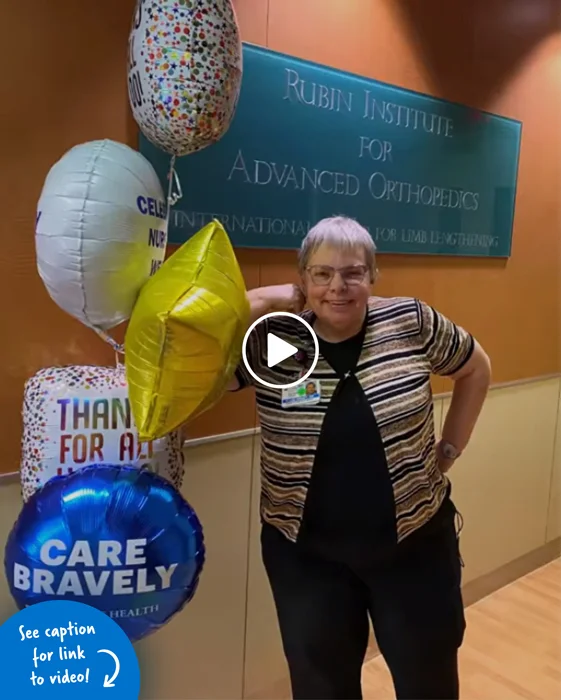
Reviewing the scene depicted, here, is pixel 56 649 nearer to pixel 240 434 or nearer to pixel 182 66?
pixel 240 434

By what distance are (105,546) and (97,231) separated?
1.73ft

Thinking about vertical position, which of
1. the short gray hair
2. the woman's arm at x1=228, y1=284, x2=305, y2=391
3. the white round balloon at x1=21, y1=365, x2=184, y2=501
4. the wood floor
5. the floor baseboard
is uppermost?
the short gray hair

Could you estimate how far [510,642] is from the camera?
2529 mm

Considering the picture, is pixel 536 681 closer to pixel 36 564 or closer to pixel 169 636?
pixel 169 636

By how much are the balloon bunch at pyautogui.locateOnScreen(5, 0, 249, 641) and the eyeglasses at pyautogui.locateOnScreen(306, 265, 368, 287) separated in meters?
0.27

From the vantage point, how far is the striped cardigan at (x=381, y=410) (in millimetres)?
1409

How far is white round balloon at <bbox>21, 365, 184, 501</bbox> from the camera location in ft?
4.13

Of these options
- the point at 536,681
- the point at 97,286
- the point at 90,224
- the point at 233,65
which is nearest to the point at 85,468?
the point at 97,286

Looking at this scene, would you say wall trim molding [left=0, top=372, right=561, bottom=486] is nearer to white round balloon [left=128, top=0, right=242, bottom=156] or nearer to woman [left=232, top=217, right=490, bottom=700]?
woman [left=232, top=217, right=490, bottom=700]

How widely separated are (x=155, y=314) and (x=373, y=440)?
1.93 feet

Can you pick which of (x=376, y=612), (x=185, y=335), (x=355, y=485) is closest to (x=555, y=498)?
(x=376, y=612)

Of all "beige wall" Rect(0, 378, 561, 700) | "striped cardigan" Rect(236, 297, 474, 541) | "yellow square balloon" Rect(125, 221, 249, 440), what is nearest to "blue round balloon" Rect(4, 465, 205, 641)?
"yellow square balloon" Rect(125, 221, 249, 440)

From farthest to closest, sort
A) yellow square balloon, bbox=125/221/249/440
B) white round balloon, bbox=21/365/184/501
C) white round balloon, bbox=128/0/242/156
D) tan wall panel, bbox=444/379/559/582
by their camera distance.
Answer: tan wall panel, bbox=444/379/559/582, white round balloon, bbox=21/365/184/501, white round balloon, bbox=128/0/242/156, yellow square balloon, bbox=125/221/249/440

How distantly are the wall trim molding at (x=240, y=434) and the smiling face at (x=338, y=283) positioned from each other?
0.61 meters
